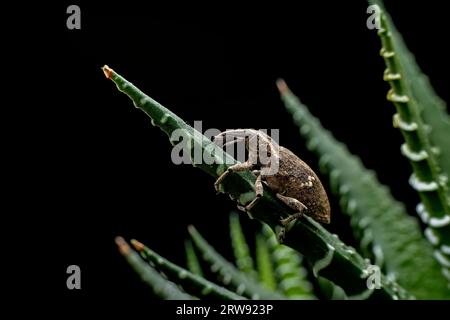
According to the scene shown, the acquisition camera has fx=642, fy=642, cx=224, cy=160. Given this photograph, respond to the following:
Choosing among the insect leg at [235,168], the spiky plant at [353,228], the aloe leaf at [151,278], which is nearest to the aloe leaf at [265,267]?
the spiky plant at [353,228]

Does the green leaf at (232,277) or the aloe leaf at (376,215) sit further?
the aloe leaf at (376,215)

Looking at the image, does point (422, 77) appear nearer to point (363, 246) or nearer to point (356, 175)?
point (356, 175)

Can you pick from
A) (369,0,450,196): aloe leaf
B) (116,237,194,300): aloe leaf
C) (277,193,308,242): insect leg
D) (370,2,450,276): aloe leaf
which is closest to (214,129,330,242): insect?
(277,193,308,242): insect leg

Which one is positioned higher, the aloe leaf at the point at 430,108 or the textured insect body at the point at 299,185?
the aloe leaf at the point at 430,108

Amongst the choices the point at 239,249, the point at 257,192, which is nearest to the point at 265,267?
the point at 239,249

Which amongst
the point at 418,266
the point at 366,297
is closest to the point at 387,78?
the point at 366,297

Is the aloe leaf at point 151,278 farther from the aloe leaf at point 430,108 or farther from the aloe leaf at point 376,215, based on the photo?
the aloe leaf at point 430,108
